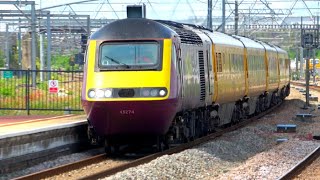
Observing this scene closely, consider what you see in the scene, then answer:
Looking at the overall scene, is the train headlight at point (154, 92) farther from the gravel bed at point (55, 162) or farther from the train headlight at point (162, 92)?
the gravel bed at point (55, 162)

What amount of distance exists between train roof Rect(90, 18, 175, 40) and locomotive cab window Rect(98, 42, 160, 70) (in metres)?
0.16

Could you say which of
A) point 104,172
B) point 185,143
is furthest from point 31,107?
point 104,172

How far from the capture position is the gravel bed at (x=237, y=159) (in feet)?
46.5

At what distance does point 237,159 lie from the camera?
17688 mm

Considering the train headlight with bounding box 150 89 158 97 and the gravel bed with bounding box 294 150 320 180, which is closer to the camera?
the gravel bed with bounding box 294 150 320 180

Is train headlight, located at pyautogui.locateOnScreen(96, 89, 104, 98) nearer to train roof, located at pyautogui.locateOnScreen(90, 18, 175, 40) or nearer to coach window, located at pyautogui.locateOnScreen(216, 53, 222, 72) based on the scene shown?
train roof, located at pyautogui.locateOnScreen(90, 18, 175, 40)

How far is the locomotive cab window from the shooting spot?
16125 mm

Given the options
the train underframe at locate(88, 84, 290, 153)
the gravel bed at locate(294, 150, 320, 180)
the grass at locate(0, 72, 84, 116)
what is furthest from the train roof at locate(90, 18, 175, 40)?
the grass at locate(0, 72, 84, 116)

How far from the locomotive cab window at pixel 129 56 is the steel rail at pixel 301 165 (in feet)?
11.5

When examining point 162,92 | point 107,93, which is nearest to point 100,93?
point 107,93

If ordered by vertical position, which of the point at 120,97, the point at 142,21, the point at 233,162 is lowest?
the point at 233,162

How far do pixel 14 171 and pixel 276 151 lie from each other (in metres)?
6.51

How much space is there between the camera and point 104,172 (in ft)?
45.9

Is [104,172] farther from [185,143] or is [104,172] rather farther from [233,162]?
[185,143]
